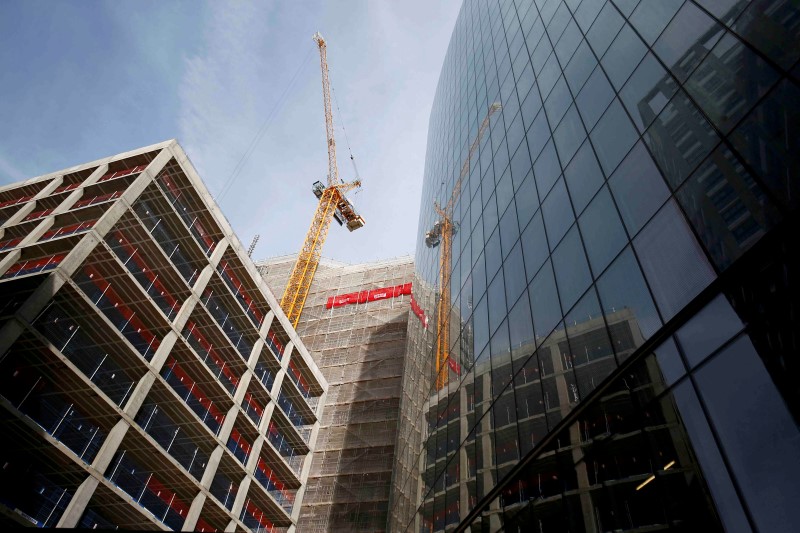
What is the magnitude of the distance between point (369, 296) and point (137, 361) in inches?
1354

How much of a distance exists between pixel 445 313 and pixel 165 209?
17.4 meters

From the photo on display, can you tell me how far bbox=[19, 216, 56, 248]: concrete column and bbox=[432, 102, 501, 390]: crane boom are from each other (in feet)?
71.2

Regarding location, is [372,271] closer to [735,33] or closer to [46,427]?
[46,427]

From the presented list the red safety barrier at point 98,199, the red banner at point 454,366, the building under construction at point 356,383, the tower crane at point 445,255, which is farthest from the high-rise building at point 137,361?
the red banner at point 454,366

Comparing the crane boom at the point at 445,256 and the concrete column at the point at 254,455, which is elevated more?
the crane boom at the point at 445,256

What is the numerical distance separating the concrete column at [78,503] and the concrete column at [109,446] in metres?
0.61

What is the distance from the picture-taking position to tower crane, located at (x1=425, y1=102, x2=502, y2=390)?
997 inches

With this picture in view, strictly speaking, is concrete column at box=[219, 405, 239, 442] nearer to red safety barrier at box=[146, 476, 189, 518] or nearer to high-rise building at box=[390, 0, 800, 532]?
red safety barrier at box=[146, 476, 189, 518]

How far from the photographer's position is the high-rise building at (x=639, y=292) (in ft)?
25.1

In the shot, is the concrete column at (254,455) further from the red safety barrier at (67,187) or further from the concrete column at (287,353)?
the red safety barrier at (67,187)

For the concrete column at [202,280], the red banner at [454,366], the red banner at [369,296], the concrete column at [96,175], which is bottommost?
the red banner at [454,366]

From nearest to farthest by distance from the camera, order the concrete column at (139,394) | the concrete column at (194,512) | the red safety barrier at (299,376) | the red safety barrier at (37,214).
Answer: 1. the concrete column at (139,394)
2. the concrete column at (194,512)
3. the red safety barrier at (37,214)
4. the red safety barrier at (299,376)

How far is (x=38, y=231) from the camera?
90.5ft

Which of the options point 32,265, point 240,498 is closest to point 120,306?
point 32,265
